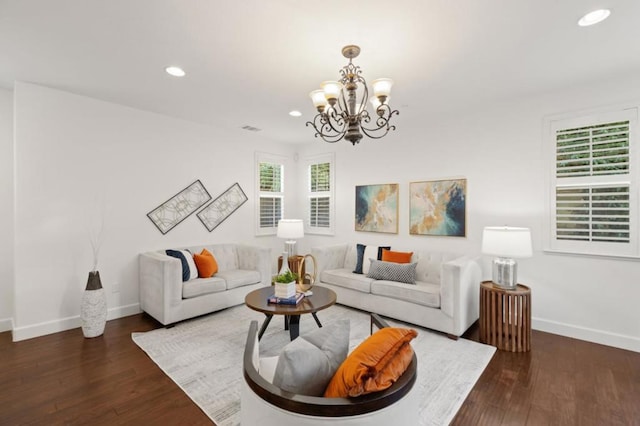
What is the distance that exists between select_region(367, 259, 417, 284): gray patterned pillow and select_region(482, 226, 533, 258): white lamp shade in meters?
0.98

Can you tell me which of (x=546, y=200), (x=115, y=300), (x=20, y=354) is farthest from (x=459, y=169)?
(x=20, y=354)

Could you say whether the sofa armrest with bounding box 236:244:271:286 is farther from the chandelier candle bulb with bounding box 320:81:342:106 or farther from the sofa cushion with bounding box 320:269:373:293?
the chandelier candle bulb with bounding box 320:81:342:106

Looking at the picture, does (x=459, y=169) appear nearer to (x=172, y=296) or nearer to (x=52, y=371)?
(x=172, y=296)

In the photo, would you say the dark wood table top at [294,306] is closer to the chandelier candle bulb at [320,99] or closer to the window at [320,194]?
the chandelier candle bulb at [320,99]

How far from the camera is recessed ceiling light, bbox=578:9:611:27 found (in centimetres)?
202

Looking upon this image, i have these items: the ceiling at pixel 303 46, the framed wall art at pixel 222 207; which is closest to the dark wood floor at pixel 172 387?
the framed wall art at pixel 222 207

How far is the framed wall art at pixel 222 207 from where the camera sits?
4770mm

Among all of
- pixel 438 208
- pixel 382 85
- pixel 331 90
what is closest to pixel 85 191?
pixel 331 90

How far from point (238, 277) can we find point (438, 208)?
2.97m

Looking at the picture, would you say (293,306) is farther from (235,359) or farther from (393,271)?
(393,271)

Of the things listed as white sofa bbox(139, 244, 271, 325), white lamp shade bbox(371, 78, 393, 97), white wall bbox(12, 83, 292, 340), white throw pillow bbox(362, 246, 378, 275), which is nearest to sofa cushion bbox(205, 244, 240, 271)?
white sofa bbox(139, 244, 271, 325)

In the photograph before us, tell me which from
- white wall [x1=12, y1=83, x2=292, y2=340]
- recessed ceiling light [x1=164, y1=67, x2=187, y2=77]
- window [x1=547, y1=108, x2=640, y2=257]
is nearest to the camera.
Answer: recessed ceiling light [x1=164, y1=67, x2=187, y2=77]

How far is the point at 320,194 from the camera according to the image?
5.78m

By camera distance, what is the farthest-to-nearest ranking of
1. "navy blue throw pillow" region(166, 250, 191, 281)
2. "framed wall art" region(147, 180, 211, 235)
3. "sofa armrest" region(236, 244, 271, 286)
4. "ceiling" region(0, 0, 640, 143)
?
"sofa armrest" region(236, 244, 271, 286), "framed wall art" region(147, 180, 211, 235), "navy blue throw pillow" region(166, 250, 191, 281), "ceiling" region(0, 0, 640, 143)
